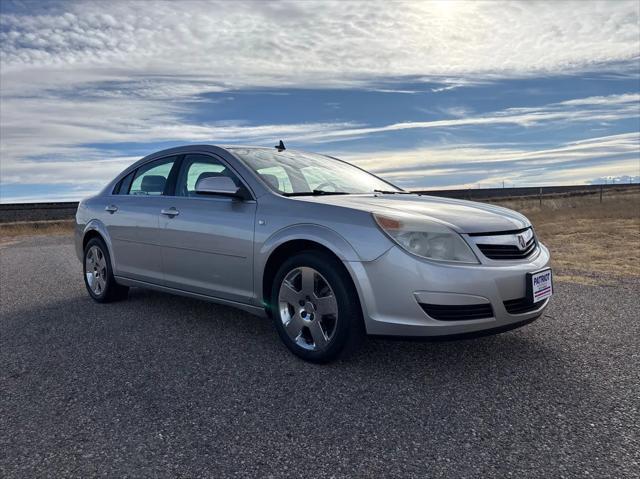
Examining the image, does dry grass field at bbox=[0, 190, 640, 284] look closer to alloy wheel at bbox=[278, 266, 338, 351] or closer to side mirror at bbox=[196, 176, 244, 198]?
alloy wheel at bbox=[278, 266, 338, 351]

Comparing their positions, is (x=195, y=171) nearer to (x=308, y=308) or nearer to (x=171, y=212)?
(x=171, y=212)

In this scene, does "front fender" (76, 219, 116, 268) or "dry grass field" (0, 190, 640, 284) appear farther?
"dry grass field" (0, 190, 640, 284)

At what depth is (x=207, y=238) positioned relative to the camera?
460cm

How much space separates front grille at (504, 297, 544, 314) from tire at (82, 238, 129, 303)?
4.20 meters

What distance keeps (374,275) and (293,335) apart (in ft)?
2.83

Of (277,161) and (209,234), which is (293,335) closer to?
(209,234)

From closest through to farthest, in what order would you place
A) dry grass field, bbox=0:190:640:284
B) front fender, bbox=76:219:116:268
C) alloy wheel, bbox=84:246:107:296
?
front fender, bbox=76:219:116:268 → alloy wheel, bbox=84:246:107:296 → dry grass field, bbox=0:190:640:284

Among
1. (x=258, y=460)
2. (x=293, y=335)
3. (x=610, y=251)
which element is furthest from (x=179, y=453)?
(x=610, y=251)

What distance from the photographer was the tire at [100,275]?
607 centimetres

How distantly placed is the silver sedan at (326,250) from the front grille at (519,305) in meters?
0.01

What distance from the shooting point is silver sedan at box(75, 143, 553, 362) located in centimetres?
345

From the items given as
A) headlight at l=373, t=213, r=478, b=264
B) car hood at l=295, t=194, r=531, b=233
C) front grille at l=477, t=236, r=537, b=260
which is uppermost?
car hood at l=295, t=194, r=531, b=233

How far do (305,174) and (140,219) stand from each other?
1.79 meters

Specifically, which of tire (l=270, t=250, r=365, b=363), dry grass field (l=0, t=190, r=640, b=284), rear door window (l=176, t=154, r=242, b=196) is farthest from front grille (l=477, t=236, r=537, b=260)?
dry grass field (l=0, t=190, r=640, b=284)
